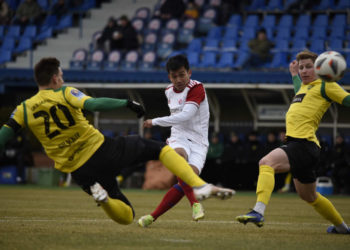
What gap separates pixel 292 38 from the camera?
2242 cm

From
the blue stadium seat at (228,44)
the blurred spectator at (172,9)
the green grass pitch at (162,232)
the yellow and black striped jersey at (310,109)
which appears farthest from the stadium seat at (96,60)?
the yellow and black striped jersey at (310,109)

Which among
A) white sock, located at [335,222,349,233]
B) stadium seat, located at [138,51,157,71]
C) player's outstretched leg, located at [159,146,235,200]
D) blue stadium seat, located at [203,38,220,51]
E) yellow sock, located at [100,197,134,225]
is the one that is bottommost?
white sock, located at [335,222,349,233]

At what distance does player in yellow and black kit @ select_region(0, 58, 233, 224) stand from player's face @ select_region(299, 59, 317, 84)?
200cm

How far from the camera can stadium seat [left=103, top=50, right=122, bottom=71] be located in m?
23.5

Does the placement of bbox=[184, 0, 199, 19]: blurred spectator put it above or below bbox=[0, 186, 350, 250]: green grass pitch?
above

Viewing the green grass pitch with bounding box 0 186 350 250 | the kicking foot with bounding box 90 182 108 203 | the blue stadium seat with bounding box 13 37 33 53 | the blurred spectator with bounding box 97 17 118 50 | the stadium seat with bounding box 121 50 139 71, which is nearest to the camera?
the green grass pitch with bounding box 0 186 350 250

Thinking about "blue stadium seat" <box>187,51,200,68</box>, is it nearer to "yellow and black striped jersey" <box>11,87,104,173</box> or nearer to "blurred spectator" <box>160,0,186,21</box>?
"blurred spectator" <box>160,0,186,21</box>

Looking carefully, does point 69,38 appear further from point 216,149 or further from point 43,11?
point 216,149

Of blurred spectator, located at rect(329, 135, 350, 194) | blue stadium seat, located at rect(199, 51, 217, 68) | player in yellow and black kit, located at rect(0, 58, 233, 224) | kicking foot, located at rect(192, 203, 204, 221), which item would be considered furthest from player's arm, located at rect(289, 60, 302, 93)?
blue stadium seat, located at rect(199, 51, 217, 68)

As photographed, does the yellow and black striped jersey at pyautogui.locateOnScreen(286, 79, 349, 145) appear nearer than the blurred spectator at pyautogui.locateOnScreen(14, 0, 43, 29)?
Yes

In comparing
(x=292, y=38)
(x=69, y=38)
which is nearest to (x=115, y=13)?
(x=69, y=38)

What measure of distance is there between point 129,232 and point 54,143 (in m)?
1.45

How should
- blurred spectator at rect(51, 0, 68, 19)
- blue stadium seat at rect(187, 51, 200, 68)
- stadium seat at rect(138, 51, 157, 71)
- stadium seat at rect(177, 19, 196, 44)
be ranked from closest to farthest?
blue stadium seat at rect(187, 51, 200, 68) < stadium seat at rect(138, 51, 157, 71) < stadium seat at rect(177, 19, 196, 44) < blurred spectator at rect(51, 0, 68, 19)

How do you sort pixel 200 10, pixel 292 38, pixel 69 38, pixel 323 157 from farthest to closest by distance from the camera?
pixel 69 38 → pixel 200 10 → pixel 292 38 → pixel 323 157
